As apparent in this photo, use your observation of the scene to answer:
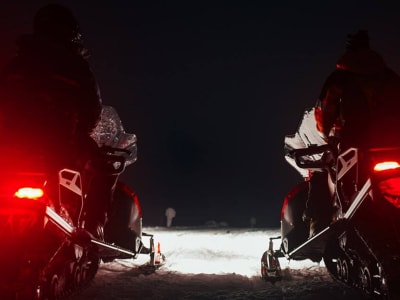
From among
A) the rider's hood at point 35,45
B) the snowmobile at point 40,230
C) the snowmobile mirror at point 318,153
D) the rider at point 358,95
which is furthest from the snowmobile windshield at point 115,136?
the rider at point 358,95

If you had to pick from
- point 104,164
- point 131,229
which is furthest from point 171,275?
point 104,164

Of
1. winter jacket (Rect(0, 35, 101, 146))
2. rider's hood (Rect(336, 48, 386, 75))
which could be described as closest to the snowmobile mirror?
rider's hood (Rect(336, 48, 386, 75))

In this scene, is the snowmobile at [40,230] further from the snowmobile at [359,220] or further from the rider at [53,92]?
the snowmobile at [359,220]

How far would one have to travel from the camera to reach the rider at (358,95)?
3450 millimetres

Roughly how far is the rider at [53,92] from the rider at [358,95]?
8.11 feet

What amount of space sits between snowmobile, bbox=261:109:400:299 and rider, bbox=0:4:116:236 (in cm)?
229

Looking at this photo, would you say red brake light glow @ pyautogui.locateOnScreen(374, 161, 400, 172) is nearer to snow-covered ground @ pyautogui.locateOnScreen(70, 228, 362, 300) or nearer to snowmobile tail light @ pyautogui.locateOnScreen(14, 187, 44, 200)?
snow-covered ground @ pyautogui.locateOnScreen(70, 228, 362, 300)

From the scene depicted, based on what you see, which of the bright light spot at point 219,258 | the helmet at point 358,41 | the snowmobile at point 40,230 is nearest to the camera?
the snowmobile at point 40,230

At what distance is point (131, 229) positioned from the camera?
18.2ft

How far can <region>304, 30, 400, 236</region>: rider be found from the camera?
345 centimetres

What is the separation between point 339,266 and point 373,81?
89.0 inches

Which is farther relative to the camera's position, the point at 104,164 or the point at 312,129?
the point at 312,129

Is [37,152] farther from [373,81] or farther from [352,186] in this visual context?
[373,81]

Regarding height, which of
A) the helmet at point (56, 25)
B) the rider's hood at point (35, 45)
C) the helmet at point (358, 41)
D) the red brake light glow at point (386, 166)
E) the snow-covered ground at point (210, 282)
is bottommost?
the snow-covered ground at point (210, 282)
